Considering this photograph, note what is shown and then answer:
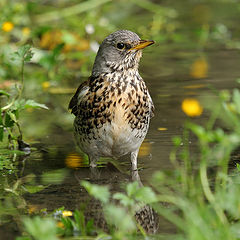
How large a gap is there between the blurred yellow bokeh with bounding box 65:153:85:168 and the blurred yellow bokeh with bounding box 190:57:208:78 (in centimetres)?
331

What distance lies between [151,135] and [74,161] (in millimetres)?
966

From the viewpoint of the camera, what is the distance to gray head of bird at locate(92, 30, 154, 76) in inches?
259

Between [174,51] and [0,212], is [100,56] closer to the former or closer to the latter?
[0,212]

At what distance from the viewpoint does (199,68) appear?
1045 centimetres

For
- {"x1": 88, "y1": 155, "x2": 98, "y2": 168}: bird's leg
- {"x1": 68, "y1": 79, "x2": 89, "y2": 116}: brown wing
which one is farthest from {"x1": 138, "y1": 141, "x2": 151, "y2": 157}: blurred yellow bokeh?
{"x1": 68, "y1": 79, "x2": 89, "y2": 116}: brown wing

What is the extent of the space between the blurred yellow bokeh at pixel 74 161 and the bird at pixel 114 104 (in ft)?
0.66

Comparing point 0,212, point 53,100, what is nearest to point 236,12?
point 53,100

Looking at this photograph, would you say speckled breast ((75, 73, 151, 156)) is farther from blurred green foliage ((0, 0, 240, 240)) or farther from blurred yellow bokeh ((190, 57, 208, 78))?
blurred yellow bokeh ((190, 57, 208, 78))

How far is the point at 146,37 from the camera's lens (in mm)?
11992

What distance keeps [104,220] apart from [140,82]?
167cm

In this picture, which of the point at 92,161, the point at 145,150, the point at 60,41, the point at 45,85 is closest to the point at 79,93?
the point at 92,161

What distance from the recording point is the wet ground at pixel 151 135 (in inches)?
235

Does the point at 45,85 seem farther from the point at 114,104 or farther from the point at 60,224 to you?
the point at 60,224

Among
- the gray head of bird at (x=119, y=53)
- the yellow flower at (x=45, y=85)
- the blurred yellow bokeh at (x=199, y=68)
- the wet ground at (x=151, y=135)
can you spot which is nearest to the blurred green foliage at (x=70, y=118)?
the yellow flower at (x=45, y=85)
